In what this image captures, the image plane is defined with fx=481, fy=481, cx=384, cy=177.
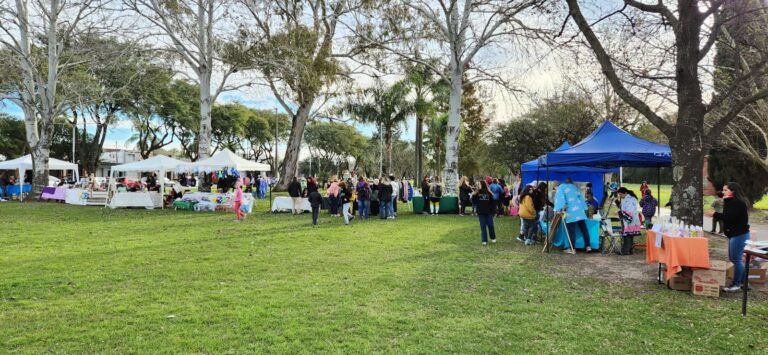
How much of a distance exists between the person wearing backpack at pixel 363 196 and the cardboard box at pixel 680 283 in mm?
9648

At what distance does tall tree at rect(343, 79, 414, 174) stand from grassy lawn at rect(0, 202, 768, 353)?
23397 mm

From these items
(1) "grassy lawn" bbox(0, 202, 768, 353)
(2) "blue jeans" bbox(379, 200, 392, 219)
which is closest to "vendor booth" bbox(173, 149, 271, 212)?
(2) "blue jeans" bbox(379, 200, 392, 219)

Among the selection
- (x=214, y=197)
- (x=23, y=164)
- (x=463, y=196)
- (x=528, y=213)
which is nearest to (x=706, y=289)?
(x=528, y=213)

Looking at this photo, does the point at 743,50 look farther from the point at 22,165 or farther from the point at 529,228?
the point at 22,165

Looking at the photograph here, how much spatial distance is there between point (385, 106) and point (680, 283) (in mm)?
27367

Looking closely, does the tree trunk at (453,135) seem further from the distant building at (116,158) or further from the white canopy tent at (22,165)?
the distant building at (116,158)

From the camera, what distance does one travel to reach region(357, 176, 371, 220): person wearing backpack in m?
14.8

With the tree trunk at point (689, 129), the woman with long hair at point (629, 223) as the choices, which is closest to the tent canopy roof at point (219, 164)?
the woman with long hair at point (629, 223)

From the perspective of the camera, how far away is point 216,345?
3941mm

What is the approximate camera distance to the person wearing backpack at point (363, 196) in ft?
48.5

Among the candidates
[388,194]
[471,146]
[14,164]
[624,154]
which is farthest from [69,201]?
[471,146]

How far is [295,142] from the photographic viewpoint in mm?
26578

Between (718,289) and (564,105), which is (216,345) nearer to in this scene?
(718,289)

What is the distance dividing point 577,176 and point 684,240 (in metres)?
13.8
